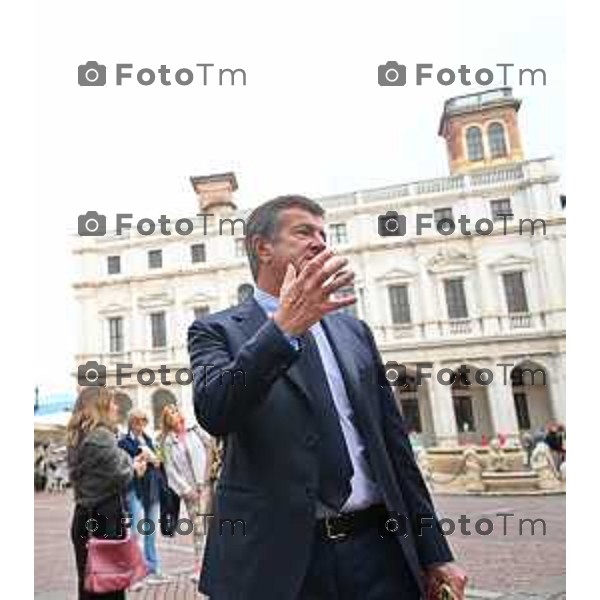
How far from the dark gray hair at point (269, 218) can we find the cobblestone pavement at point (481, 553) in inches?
41.5

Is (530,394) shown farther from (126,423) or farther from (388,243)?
(126,423)

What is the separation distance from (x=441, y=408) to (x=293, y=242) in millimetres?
1075

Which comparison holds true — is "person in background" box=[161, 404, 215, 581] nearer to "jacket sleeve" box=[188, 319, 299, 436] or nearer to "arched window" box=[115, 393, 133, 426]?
"arched window" box=[115, 393, 133, 426]

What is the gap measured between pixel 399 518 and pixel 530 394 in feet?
3.62

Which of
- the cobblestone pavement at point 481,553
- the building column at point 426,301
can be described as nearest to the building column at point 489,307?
the building column at point 426,301

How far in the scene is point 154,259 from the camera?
6.41 ft

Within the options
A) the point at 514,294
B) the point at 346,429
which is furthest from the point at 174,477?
the point at 346,429

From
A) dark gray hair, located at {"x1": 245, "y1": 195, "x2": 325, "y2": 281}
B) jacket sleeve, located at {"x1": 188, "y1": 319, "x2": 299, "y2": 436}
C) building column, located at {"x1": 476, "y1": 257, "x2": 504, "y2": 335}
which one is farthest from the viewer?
building column, located at {"x1": 476, "y1": 257, "x2": 504, "y2": 335}

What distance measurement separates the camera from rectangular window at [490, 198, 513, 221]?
1.91m

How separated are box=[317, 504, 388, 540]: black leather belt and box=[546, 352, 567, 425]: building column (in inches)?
44.4

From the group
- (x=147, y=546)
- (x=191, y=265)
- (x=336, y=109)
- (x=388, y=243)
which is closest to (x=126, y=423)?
(x=147, y=546)

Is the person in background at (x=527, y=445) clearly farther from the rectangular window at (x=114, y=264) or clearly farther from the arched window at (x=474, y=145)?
the rectangular window at (x=114, y=264)

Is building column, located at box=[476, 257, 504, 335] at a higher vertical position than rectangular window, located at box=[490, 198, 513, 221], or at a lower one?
lower

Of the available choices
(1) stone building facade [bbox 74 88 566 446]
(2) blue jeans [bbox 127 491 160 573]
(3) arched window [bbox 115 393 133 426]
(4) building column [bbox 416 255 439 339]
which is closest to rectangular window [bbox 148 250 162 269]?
(1) stone building facade [bbox 74 88 566 446]
